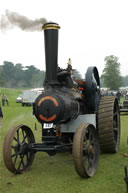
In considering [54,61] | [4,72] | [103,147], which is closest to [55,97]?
[54,61]

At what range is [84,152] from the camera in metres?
4.53

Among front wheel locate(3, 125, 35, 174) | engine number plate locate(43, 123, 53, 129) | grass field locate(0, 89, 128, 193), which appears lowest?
grass field locate(0, 89, 128, 193)

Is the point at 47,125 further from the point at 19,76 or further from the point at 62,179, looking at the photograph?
the point at 19,76

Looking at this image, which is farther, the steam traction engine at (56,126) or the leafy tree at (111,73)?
the leafy tree at (111,73)

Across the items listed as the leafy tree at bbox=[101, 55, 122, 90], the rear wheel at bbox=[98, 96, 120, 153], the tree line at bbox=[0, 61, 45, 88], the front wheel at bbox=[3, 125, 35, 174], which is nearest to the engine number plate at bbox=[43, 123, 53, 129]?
the front wheel at bbox=[3, 125, 35, 174]

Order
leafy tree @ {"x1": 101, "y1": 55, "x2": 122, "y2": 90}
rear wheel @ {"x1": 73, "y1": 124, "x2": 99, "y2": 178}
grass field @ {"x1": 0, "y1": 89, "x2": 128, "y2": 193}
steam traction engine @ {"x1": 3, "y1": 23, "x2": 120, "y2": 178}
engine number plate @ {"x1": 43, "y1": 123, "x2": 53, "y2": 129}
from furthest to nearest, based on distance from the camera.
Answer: leafy tree @ {"x1": 101, "y1": 55, "x2": 122, "y2": 90}, engine number plate @ {"x1": 43, "y1": 123, "x2": 53, "y2": 129}, steam traction engine @ {"x1": 3, "y1": 23, "x2": 120, "y2": 178}, rear wheel @ {"x1": 73, "y1": 124, "x2": 99, "y2": 178}, grass field @ {"x1": 0, "y1": 89, "x2": 128, "y2": 193}

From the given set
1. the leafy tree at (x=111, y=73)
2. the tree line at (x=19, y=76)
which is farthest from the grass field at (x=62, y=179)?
the tree line at (x=19, y=76)

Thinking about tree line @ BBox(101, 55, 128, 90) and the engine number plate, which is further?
tree line @ BBox(101, 55, 128, 90)

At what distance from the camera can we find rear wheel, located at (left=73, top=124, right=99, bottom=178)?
13.8 feet

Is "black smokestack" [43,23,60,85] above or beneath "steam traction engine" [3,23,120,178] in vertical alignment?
above

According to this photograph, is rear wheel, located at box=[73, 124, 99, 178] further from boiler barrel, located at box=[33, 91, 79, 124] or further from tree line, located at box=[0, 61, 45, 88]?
tree line, located at box=[0, 61, 45, 88]

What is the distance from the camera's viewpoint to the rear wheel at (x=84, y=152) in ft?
13.8

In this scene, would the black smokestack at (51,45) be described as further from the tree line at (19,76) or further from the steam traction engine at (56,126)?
the tree line at (19,76)

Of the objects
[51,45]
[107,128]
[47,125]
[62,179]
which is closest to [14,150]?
[47,125]
